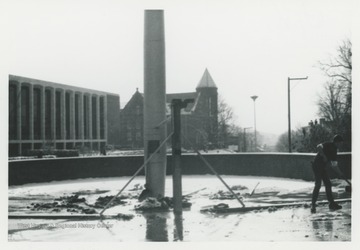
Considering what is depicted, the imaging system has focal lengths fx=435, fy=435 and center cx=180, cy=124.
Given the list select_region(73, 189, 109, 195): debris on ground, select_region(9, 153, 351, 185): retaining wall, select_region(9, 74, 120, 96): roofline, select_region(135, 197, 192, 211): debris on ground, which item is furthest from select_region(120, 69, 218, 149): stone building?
select_region(135, 197, 192, 211): debris on ground

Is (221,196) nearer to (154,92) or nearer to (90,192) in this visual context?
(154,92)

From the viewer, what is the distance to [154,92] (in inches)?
488

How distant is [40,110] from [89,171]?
4604 cm

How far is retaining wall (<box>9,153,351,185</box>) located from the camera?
61.2ft

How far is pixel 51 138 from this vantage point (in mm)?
65688

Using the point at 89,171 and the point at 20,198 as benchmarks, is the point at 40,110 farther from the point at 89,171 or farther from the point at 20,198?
the point at 20,198

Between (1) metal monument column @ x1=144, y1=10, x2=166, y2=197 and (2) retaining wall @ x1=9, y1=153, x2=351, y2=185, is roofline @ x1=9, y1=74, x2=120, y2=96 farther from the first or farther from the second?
(1) metal monument column @ x1=144, y1=10, x2=166, y2=197

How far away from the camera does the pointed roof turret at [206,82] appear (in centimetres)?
10253

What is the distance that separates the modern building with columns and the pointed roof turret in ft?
96.3

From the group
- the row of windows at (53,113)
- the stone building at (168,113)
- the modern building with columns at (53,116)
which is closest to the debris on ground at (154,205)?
the row of windows at (53,113)

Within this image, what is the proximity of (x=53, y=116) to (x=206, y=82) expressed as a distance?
45.9 metres

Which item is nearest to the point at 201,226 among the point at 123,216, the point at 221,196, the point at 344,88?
the point at 123,216

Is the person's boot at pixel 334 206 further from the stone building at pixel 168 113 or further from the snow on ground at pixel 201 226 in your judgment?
the stone building at pixel 168 113

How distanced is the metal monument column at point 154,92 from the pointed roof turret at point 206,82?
89525 millimetres
